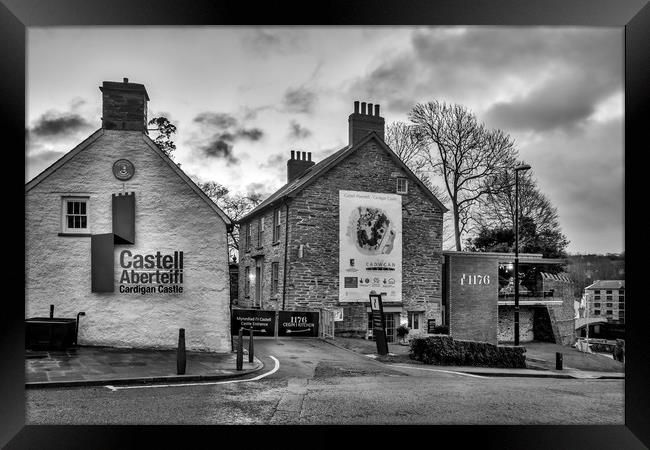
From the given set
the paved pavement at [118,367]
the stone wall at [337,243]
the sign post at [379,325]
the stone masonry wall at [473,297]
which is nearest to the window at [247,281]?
the stone wall at [337,243]

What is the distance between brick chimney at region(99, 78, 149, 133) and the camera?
38.2ft

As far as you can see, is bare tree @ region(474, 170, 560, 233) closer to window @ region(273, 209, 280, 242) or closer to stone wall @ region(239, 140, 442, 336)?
stone wall @ region(239, 140, 442, 336)

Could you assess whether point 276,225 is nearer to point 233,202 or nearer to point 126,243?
point 126,243

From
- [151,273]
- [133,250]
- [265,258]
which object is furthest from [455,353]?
[265,258]

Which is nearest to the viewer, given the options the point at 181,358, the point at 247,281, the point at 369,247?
the point at 181,358

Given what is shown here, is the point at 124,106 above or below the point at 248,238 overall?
above

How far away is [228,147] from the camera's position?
1767 cm

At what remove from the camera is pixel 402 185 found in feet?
66.5

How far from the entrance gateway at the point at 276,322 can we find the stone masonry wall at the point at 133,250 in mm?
3376

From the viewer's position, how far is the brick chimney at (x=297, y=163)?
2438cm

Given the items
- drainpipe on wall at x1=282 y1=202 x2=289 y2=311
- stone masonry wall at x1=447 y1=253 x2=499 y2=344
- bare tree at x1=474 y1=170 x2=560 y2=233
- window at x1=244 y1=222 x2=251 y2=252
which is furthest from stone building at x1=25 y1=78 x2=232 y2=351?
bare tree at x1=474 y1=170 x2=560 y2=233

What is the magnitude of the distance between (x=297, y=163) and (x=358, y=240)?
704 cm

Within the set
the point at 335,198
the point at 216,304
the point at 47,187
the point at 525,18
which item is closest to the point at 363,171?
the point at 335,198

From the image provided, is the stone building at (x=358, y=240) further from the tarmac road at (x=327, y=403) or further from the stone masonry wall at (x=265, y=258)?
the tarmac road at (x=327, y=403)
